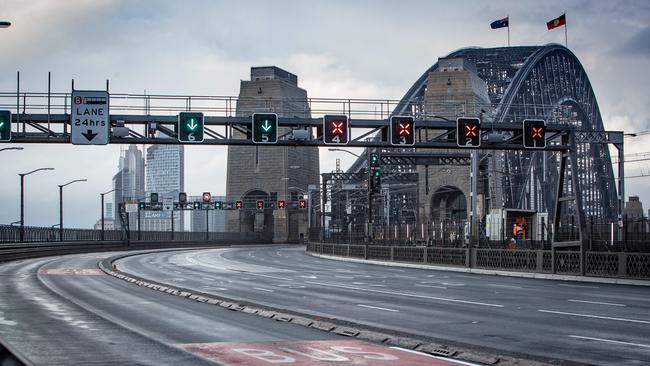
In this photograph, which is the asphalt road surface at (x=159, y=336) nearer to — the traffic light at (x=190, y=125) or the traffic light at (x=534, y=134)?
the traffic light at (x=190, y=125)

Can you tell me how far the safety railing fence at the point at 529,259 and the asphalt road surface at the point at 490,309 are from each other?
1552mm

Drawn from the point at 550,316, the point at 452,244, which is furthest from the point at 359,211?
the point at 550,316

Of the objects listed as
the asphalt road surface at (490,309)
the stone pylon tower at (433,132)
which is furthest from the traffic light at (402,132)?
the stone pylon tower at (433,132)

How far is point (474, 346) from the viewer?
543 inches

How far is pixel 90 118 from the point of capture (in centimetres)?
3772

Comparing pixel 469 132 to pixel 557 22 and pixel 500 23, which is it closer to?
pixel 557 22

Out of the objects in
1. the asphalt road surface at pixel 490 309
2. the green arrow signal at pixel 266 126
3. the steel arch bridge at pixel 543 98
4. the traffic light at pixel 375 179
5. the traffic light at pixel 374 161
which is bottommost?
the asphalt road surface at pixel 490 309

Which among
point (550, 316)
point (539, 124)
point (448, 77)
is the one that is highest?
point (448, 77)

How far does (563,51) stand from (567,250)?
5285 inches

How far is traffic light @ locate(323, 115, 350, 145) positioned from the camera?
131ft

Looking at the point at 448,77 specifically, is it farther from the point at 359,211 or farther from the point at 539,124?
the point at 539,124

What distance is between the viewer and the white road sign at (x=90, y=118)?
3756 centimetres

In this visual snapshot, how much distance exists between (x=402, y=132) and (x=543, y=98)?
402 feet

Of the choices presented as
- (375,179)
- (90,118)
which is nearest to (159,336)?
(90,118)
